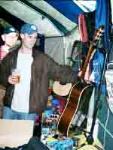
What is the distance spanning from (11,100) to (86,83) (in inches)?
25.5

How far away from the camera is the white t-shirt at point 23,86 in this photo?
336 centimetres

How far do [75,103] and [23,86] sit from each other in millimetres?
497

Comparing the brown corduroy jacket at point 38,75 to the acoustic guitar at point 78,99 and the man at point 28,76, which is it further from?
the acoustic guitar at point 78,99

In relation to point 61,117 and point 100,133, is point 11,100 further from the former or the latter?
point 100,133

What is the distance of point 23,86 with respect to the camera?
3.41 meters

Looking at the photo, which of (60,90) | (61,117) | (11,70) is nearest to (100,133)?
(61,117)

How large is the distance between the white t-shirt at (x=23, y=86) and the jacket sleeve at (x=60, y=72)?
16 centimetres

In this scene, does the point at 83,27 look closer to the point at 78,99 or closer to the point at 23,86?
the point at 78,99

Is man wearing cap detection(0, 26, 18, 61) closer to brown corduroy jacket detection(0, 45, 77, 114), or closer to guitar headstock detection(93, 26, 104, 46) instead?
brown corduroy jacket detection(0, 45, 77, 114)

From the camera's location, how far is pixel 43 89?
3471mm

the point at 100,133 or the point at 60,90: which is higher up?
the point at 60,90

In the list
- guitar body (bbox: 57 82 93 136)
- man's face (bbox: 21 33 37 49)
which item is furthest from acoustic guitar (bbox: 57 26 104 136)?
man's face (bbox: 21 33 37 49)

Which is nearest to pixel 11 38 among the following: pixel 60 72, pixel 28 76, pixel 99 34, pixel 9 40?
pixel 9 40

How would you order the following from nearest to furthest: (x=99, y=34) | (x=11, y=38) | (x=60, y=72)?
(x=60, y=72) → (x=99, y=34) → (x=11, y=38)
